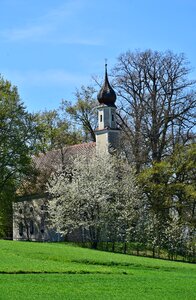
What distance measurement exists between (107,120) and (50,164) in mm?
7714

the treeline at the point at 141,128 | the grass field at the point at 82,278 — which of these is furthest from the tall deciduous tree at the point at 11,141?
Answer: the grass field at the point at 82,278

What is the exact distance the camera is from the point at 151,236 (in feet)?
145

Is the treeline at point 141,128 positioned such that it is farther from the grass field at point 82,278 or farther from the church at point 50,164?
the grass field at point 82,278

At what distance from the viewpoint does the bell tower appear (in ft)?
173

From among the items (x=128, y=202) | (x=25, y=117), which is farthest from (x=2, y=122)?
(x=128, y=202)

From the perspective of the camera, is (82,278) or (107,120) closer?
(82,278)

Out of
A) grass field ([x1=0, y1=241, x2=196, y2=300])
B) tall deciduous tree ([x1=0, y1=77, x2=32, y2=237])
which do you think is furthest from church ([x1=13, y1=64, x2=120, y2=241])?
grass field ([x1=0, y1=241, x2=196, y2=300])

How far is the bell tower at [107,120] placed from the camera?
173 ft

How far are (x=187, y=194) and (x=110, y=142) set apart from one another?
11.8 m

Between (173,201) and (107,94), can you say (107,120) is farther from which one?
(173,201)

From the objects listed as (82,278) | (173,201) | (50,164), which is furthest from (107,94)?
(82,278)

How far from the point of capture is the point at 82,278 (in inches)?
848

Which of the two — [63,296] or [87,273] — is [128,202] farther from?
[63,296]

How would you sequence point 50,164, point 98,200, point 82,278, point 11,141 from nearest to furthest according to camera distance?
1. point 82,278
2. point 98,200
3. point 11,141
4. point 50,164
